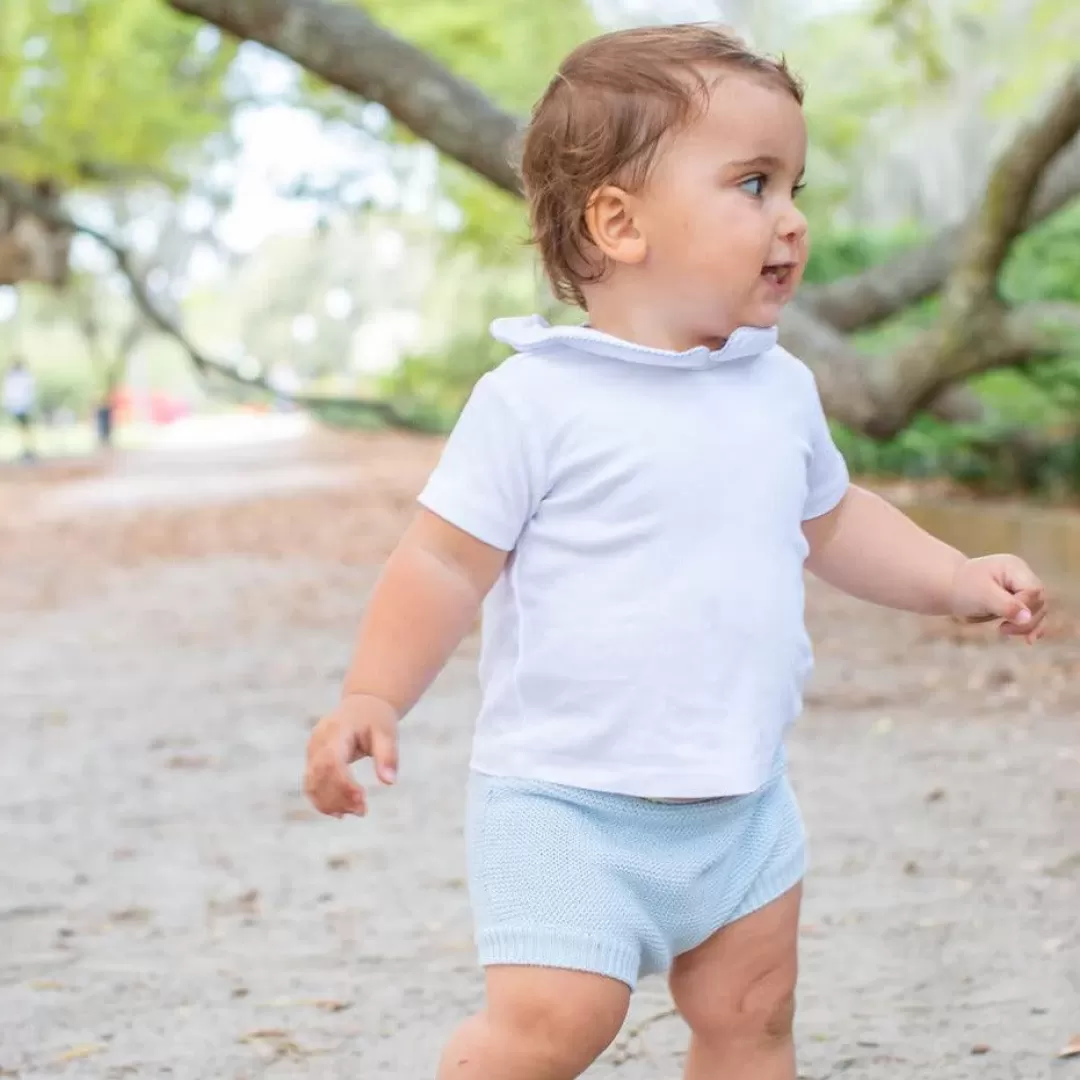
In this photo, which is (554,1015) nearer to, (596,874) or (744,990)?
(596,874)

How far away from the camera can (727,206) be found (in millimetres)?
1968

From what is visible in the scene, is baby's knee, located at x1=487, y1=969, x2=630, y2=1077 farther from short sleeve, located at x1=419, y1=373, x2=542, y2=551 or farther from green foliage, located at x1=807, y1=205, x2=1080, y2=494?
green foliage, located at x1=807, y1=205, x2=1080, y2=494

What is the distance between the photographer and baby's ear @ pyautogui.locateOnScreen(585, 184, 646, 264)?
2.00 meters

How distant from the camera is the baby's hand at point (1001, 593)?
2.20 meters

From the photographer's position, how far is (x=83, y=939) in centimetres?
363

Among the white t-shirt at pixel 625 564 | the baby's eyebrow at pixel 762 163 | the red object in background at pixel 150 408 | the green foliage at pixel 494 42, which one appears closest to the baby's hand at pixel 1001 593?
the white t-shirt at pixel 625 564

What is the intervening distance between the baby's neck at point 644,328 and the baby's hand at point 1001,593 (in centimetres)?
46

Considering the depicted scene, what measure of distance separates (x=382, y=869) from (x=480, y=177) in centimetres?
604

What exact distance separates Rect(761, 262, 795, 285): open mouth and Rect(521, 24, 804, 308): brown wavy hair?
0.58ft

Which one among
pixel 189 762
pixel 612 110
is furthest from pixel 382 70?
pixel 612 110

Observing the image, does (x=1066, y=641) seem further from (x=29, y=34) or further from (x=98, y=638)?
(x=29, y=34)

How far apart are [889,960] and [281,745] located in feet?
9.38

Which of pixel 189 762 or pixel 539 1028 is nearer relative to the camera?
pixel 539 1028

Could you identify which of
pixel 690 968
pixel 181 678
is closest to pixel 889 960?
pixel 690 968
